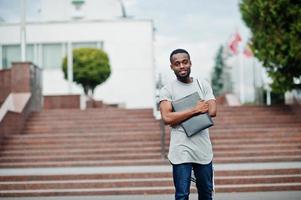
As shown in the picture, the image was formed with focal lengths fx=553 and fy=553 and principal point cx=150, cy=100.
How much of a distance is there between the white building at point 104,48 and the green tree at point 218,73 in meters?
37.1

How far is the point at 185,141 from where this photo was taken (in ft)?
14.2

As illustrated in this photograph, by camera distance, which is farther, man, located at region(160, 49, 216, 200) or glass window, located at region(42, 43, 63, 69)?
glass window, located at region(42, 43, 63, 69)

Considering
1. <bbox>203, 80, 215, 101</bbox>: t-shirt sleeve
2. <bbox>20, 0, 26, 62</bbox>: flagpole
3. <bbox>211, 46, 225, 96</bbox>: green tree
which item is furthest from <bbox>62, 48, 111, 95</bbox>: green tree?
<bbox>211, 46, 225, 96</bbox>: green tree

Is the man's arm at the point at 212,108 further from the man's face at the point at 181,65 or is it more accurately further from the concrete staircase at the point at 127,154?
the concrete staircase at the point at 127,154

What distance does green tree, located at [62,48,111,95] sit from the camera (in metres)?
25.5

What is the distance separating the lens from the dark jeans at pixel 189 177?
4.29 metres

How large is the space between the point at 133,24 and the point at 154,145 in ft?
63.9

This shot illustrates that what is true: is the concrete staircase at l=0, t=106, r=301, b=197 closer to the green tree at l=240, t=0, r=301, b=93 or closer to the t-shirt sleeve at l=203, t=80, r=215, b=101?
the green tree at l=240, t=0, r=301, b=93

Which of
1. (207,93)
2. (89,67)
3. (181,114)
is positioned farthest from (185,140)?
(89,67)

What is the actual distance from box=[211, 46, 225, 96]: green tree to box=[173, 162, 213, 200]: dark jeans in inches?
2512

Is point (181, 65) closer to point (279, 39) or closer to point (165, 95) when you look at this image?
point (165, 95)

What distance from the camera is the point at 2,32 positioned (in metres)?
32.7

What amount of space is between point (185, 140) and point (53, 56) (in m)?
29.1

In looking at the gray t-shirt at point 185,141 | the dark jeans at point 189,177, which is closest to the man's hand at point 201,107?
the gray t-shirt at point 185,141
